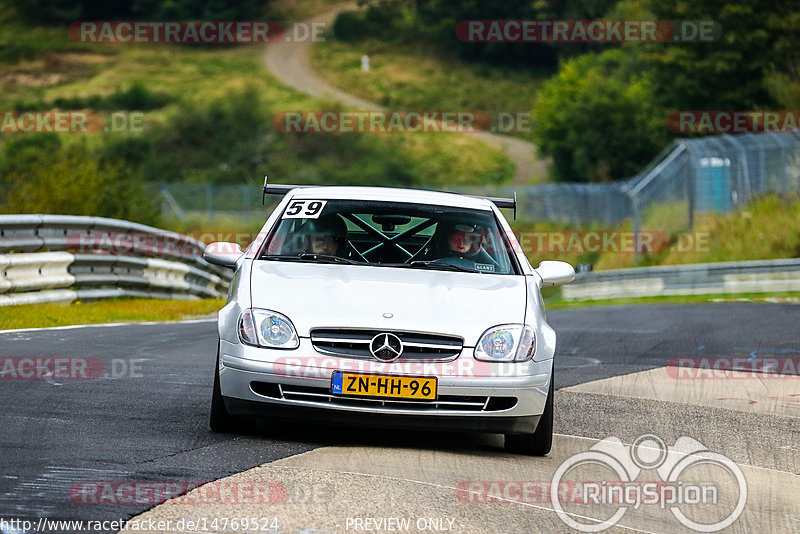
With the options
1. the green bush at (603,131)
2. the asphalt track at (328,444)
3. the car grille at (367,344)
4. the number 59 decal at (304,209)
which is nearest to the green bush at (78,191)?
the asphalt track at (328,444)

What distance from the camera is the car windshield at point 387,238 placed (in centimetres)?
822

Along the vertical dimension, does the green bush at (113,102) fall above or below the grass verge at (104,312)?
above

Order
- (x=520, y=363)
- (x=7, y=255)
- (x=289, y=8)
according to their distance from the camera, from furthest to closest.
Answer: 1. (x=289, y=8)
2. (x=7, y=255)
3. (x=520, y=363)

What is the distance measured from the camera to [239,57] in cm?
11094

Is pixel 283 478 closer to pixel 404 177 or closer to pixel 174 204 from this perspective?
pixel 174 204

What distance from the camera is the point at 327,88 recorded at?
323 ft

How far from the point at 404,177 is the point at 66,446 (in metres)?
67.0

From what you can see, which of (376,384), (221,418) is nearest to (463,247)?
(376,384)

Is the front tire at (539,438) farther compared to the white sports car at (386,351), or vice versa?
the front tire at (539,438)

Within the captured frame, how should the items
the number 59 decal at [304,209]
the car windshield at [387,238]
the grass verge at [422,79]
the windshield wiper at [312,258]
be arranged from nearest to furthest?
the windshield wiper at [312,258], the car windshield at [387,238], the number 59 decal at [304,209], the grass verge at [422,79]

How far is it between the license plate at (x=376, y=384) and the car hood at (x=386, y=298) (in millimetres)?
264

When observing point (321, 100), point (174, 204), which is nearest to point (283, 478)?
point (174, 204)

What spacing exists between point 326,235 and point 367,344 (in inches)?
59.5

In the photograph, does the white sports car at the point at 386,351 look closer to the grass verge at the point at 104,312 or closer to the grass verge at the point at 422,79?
the grass verge at the point at 104,312
